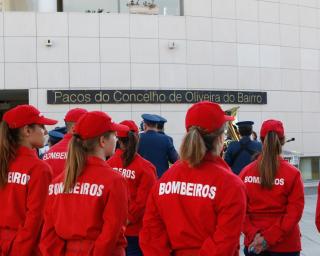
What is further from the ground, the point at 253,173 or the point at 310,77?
the point at 310,77

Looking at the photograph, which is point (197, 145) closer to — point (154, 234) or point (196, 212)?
point (196, 212)

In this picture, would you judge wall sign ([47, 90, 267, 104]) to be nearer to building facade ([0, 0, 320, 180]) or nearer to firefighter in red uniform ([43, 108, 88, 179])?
building facade ([0, 0, 320, 180])

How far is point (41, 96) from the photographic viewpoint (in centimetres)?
1550

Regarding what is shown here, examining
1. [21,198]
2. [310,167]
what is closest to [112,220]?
[21,198]

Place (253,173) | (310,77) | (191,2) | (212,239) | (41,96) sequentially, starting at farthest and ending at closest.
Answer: (310,77)
(191,2)
(41,96)
(253,173)
(212,239)

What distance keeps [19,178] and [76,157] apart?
0.75 m

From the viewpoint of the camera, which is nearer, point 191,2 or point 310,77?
point 191,2

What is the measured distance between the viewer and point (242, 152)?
25.6 ft

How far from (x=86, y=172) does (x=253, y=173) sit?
1.79 meters

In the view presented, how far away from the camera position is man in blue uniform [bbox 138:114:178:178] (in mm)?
7320

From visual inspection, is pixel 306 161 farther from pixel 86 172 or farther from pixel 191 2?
pixel 86 172

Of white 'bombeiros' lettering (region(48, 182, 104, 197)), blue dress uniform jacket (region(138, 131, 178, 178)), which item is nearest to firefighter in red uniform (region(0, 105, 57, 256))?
white 'bombeiros' lettering (region(48, 182, 104, 197))

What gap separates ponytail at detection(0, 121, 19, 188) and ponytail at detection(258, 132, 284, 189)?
205 cm

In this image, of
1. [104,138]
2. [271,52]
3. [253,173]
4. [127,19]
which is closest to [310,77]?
[271,52]
